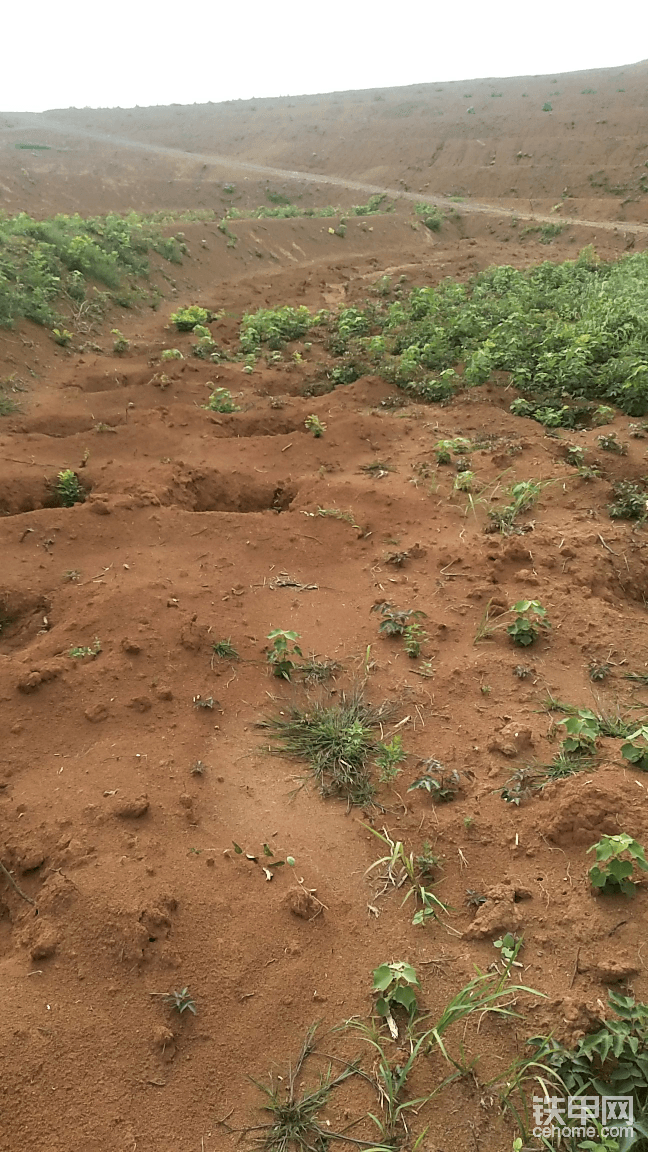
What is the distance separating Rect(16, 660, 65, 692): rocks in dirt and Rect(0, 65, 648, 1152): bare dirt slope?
1cm

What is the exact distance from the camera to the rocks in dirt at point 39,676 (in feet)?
11.0

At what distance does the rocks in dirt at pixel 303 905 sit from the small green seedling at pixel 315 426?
179 inches

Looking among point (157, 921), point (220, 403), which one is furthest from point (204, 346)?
point (157, 921)

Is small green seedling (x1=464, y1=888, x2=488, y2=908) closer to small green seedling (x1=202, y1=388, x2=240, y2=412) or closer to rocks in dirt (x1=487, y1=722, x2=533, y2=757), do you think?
rocks in dirt (x1=487, y1=722, x2=533, y2=757)

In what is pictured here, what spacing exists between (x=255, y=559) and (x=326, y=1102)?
10.3ft

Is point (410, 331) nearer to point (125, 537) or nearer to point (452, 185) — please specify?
point (125, 537)

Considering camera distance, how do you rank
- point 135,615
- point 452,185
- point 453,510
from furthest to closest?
1. point 452,185
2. point 453,510
3. point 135,615

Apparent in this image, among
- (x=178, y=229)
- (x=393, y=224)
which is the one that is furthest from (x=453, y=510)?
(x=393, y=224)

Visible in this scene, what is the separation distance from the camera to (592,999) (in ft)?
6.73

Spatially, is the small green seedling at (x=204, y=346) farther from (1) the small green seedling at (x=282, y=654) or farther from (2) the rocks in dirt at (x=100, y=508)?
(1) the small green seedling at (x=282, y=654)

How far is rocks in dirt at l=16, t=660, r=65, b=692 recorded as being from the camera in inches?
132

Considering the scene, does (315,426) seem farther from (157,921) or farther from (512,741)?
(157,921)

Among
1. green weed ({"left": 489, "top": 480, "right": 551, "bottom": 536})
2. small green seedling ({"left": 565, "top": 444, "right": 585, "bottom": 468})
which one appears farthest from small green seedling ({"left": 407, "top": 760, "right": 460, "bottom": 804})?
small green seedling ({"left": 565, "top": 444, "right": 585, "bottom": 468})

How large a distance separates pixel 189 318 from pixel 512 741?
26.2 ft
